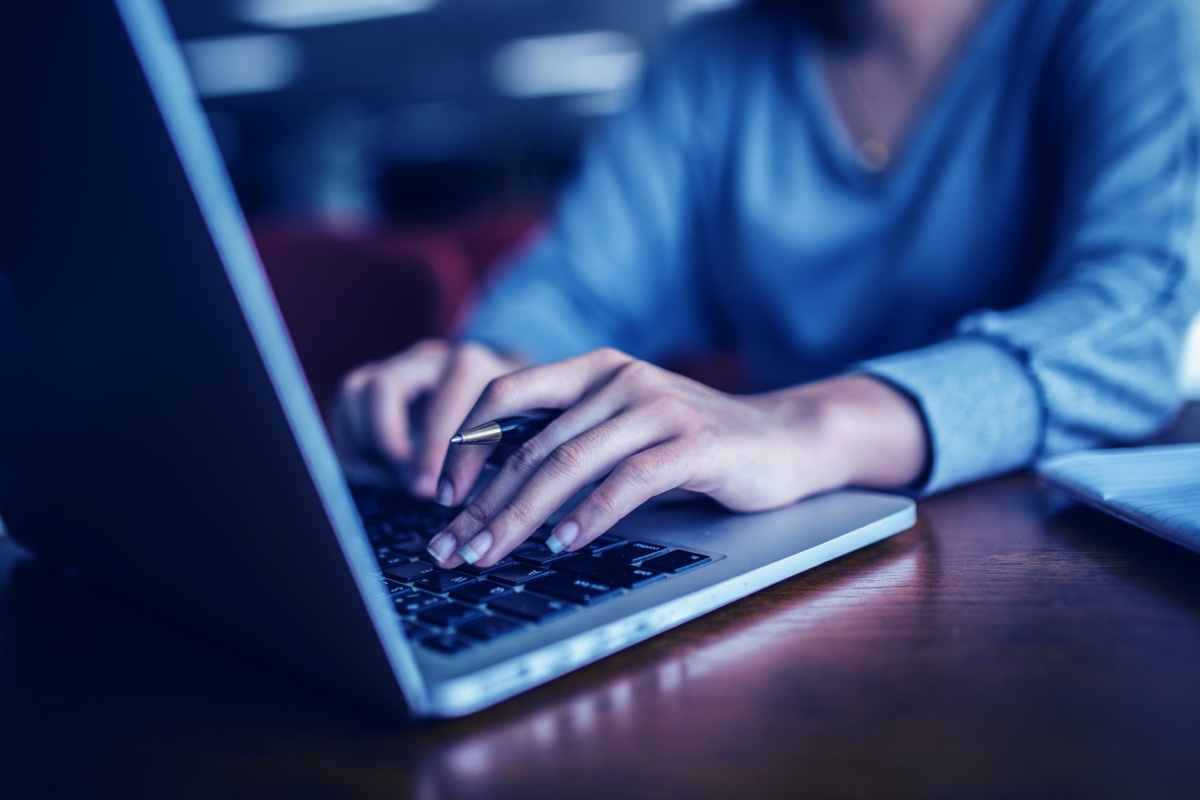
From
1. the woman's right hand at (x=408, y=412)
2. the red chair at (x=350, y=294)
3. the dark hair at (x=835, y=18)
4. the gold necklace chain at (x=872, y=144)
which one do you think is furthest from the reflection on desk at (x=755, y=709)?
the red chair at (x=350, y=294)

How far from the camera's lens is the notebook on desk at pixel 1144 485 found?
15.2 inches

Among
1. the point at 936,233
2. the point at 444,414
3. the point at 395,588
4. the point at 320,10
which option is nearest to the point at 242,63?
the point at 320,10

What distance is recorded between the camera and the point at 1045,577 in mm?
385

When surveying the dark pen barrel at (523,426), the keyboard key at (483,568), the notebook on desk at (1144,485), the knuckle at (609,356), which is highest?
the knuckle at (609,356)

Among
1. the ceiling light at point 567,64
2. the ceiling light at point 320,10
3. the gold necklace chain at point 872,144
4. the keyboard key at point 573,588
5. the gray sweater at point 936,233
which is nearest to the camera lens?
the keyboard key at point 573,588

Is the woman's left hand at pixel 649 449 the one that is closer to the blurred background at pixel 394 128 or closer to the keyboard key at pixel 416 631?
the keyboard key at pixel 416 631

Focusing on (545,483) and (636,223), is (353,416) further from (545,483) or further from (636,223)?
(636,223)

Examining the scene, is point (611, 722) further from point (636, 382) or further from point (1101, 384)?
point (1101, 384)

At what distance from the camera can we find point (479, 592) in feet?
1.16

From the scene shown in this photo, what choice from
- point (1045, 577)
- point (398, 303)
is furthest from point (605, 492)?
point (398, 303)

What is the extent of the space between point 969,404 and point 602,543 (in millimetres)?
245

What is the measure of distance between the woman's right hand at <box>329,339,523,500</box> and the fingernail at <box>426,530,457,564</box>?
0.19m

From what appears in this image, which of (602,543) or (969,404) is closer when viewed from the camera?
(602,543)

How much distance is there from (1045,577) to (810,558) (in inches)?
3.8
